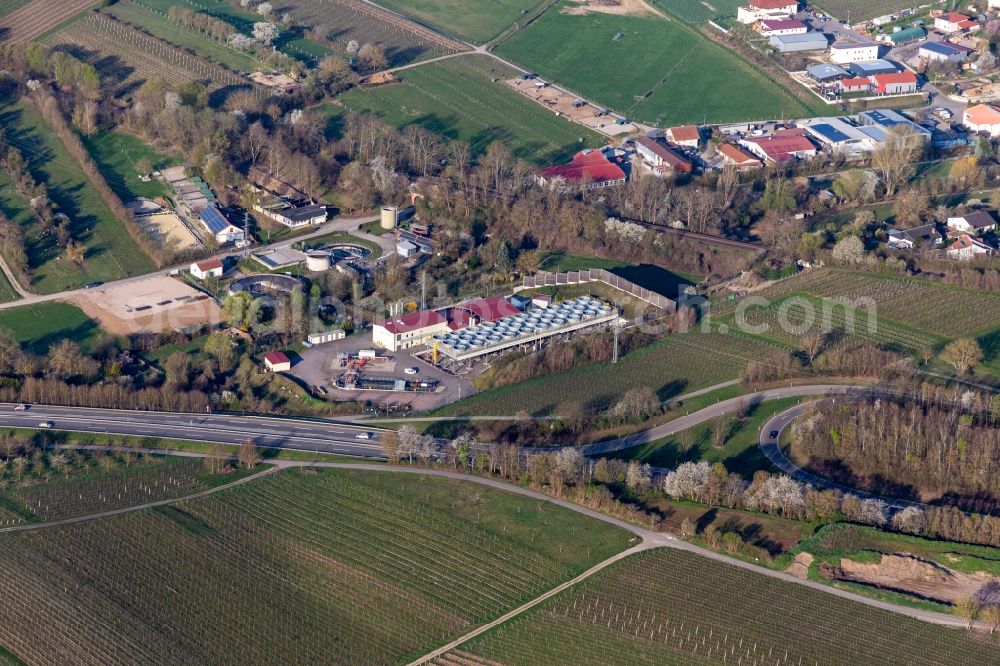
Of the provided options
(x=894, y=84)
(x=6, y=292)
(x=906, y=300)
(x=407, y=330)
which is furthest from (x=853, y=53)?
(x=6, y=292)

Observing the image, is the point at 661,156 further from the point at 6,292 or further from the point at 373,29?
the point at 6,292

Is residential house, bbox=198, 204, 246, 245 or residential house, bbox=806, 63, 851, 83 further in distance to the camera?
residential house, bbox=806, 63, 851, 83

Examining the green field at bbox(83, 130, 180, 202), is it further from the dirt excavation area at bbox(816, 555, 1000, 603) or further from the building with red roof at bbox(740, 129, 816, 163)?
the dirt excavation area at bbox(816, 555, 1000, 603)

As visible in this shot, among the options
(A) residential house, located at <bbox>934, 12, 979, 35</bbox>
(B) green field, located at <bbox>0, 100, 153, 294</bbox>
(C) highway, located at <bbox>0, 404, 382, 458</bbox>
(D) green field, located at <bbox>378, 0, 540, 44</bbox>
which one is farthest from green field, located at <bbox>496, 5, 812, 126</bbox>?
(C) highway, located at <bbox>0, 404, 382, 458</bbox>

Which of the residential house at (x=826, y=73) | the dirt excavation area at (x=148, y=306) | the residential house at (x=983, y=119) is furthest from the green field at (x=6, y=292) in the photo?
the residential house at (x=983, y=119)

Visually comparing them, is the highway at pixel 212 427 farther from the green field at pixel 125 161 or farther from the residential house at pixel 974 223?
the residential house at pixel 974 223

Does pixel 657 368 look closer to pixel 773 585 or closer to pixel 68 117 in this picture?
pixel 773 585
